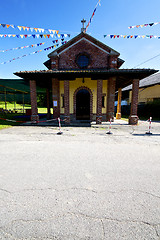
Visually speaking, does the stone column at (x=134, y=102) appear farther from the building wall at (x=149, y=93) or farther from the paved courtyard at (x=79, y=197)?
the building wall at (x=149, y=93)

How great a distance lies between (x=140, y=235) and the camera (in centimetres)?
142

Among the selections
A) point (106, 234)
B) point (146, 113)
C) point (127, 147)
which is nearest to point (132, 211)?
point (106, 234)

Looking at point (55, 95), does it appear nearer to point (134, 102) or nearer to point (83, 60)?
point (83, 60)

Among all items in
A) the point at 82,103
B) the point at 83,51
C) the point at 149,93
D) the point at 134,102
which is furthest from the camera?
the point at 149,93

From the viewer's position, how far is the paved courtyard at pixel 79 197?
1465 mm

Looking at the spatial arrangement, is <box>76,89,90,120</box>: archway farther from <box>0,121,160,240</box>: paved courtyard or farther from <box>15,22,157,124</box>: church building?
<box>0,121,160,240</box>: paved courtyard

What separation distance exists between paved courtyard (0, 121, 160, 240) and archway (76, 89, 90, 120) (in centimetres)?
880

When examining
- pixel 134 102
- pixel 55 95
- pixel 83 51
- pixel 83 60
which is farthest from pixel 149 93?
pixel 55 95

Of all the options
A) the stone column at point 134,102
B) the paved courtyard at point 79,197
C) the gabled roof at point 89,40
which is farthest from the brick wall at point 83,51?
the paved courtyard at point 79,197

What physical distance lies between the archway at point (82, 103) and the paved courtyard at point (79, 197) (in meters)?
8.80

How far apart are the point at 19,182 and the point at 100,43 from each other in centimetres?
1328

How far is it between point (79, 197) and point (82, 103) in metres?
10.6

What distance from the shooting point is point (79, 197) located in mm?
2018

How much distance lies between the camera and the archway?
1192 centimetres
